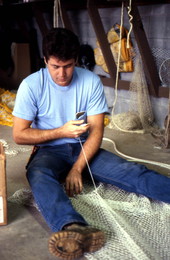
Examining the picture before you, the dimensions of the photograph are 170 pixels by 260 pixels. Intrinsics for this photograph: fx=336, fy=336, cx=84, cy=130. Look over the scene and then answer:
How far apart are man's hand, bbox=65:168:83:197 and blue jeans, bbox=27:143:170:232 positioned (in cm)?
7

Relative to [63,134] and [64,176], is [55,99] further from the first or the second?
[64,176]

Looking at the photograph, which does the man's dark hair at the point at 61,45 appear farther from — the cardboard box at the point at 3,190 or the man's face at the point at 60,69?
the cardboard box at the point at 3,190

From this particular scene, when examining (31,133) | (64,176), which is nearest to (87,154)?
(64,176)

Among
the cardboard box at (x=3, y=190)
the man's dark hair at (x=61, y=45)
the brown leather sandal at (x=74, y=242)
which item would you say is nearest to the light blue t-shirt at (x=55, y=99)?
the man's dark hair at (x=61, y=45)

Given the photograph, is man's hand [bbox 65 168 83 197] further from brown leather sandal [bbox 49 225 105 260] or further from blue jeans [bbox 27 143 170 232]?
brown leather sandal [bbox 49 225 105 260]

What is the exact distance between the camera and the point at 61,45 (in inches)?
79.3

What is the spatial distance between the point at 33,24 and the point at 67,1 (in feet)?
6.93

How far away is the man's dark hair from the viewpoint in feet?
6.59

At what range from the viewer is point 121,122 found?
4234 mm

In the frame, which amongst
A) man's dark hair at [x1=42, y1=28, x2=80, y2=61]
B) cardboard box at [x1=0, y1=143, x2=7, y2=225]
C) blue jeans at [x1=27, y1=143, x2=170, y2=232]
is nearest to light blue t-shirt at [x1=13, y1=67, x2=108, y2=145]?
blue jeans at [x1=27, y1=143, x2=170, y2=232]

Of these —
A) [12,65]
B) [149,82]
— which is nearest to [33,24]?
[12,65]

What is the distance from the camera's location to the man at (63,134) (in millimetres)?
2007

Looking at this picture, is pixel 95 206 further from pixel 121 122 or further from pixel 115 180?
pixel 121 122

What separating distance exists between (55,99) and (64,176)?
0.52m
